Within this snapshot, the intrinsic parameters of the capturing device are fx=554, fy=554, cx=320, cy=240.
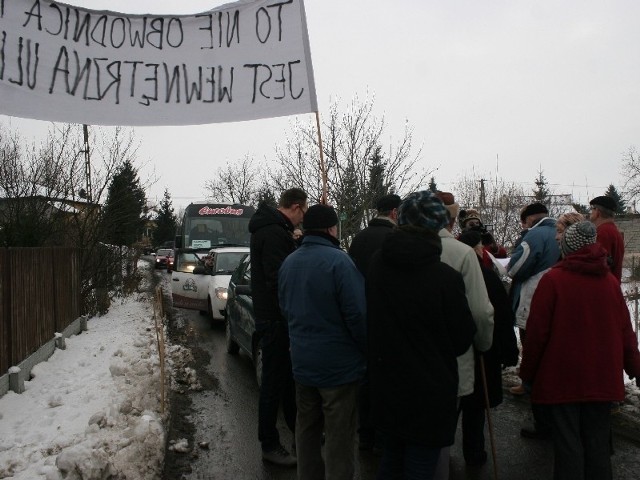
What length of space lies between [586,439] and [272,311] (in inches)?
93.6

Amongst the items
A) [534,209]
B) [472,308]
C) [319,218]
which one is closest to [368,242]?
[319,218]

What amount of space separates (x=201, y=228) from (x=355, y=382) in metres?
13.7

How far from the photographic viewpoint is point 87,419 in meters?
5.12

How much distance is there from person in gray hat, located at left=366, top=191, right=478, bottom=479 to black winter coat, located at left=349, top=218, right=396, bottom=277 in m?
1.59

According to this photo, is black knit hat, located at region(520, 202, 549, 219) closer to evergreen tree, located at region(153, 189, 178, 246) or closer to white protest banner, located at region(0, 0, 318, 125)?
white protest banner, located at region(0, 0, 318, 125)

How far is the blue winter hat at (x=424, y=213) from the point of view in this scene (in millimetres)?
2936

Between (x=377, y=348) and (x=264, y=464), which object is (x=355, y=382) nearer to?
(x=377, y=348)

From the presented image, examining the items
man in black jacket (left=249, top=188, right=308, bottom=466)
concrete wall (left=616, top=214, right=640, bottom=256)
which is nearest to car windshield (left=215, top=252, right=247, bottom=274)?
man in black jacket (left=249, top=188, right=308, bottom=466)

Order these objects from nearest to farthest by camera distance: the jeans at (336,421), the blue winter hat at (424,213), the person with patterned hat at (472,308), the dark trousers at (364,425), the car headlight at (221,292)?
the blue winter hat at (424,213) < the person with patterned hat at (472,308) < the jeans at (336,421) < the dark trousers at (364,425) < the car headlight at (221,292)

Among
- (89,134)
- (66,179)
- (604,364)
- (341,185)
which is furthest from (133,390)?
(341,185)

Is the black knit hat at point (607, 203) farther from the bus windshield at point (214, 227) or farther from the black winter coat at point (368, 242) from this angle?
the bus windshield at point (214, 227)

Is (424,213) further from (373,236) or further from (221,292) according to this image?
(221,292)

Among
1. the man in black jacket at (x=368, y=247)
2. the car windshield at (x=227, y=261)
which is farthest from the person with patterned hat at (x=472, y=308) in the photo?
the car windshield at (x=227, y=261)

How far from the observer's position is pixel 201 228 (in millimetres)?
16547
